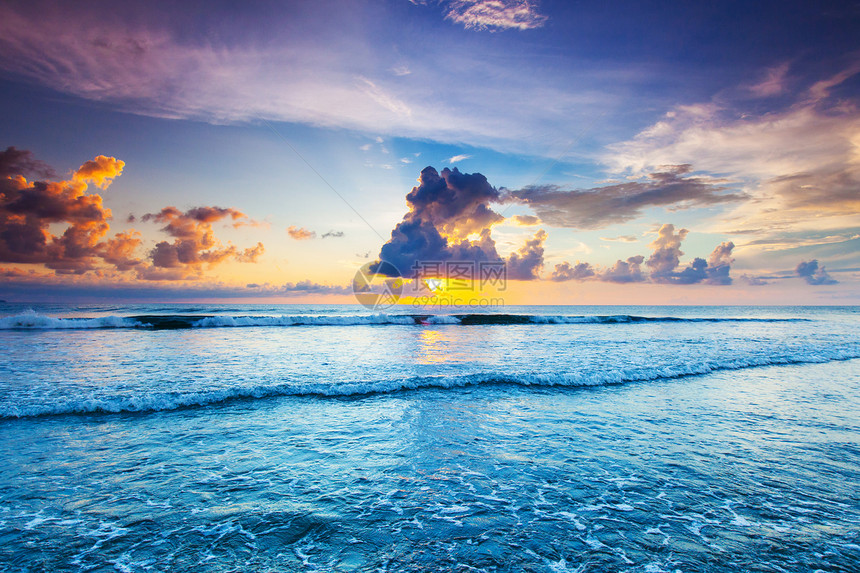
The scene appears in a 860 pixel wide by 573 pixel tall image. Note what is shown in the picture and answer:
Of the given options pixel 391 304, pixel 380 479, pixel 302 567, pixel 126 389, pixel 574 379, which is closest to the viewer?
pixel 302 567

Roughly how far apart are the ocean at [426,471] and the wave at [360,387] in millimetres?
74

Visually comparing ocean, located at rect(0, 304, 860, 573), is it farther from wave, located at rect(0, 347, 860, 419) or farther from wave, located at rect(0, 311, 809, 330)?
wave, located at rect(0, 311, 809, 330)

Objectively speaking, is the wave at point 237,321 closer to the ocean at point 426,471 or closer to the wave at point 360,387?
the ocean at point 426,471

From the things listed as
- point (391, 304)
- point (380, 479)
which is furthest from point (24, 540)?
point (391, 304)

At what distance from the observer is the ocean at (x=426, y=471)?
4.49 meters

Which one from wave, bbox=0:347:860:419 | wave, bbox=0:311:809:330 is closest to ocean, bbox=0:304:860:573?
wave, bbox=0:347:860:419

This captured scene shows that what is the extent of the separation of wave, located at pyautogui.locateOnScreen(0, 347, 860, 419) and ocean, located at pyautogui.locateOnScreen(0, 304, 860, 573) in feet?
0.24

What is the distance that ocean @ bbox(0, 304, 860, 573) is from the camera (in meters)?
4.49

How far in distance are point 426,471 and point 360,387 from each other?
20.2ft

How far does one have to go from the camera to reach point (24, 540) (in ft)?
15.3

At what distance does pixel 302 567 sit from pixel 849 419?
1299cm

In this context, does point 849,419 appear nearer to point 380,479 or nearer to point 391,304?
point 380,479

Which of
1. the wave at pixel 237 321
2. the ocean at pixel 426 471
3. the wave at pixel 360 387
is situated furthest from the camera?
the wave at pixel 237 321

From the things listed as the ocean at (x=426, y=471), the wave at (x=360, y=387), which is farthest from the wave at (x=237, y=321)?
the wave at (x=360, y=387)
